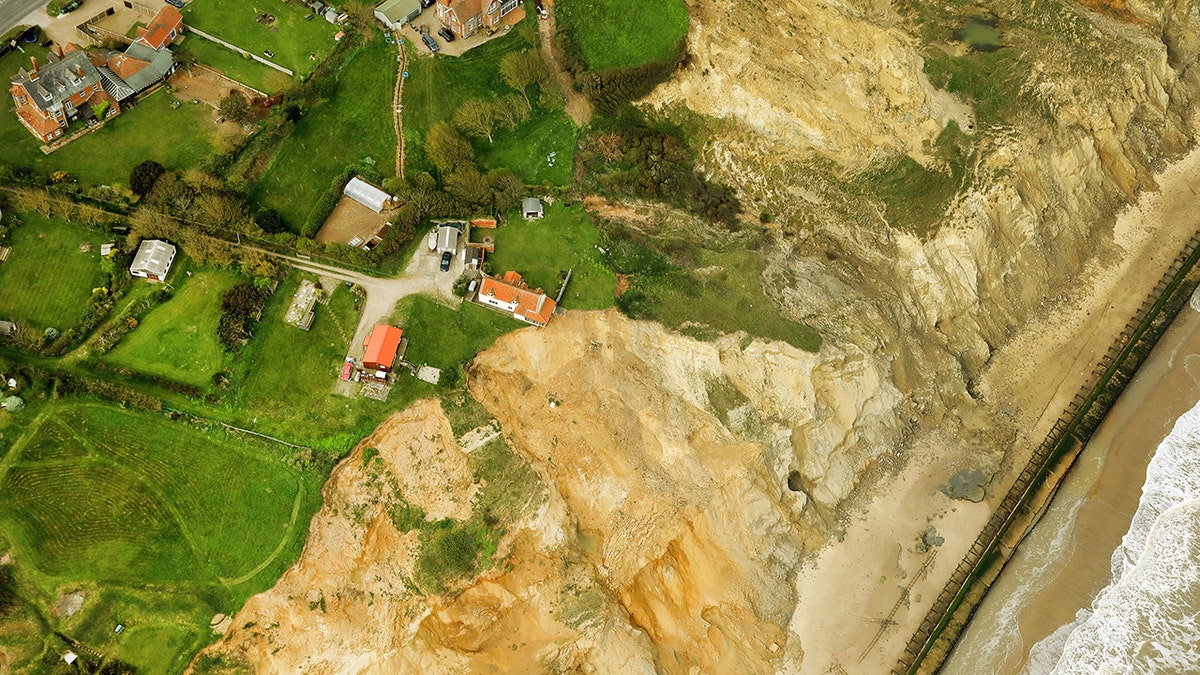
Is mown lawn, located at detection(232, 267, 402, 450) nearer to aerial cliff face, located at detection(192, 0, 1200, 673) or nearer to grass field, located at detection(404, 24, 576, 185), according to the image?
aerial cliff face, located at detection(192, 0, 1200, 673)

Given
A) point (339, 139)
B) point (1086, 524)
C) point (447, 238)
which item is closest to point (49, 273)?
point (339, 139)

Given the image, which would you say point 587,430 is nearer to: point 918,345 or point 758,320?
point 758,320

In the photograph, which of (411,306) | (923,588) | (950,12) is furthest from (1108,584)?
(411,306)

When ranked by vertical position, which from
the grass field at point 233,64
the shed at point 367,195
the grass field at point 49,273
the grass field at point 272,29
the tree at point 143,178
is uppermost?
the grass field at point 272,29

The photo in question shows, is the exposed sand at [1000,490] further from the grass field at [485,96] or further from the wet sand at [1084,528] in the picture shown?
the grass field at [485,96]

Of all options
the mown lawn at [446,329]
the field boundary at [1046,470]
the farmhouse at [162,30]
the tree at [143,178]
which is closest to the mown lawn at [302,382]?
the mown lawn at [446,329]

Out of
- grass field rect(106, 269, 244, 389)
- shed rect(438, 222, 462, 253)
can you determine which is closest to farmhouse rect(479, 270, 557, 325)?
shed rect(438, 222, 462, 253)
